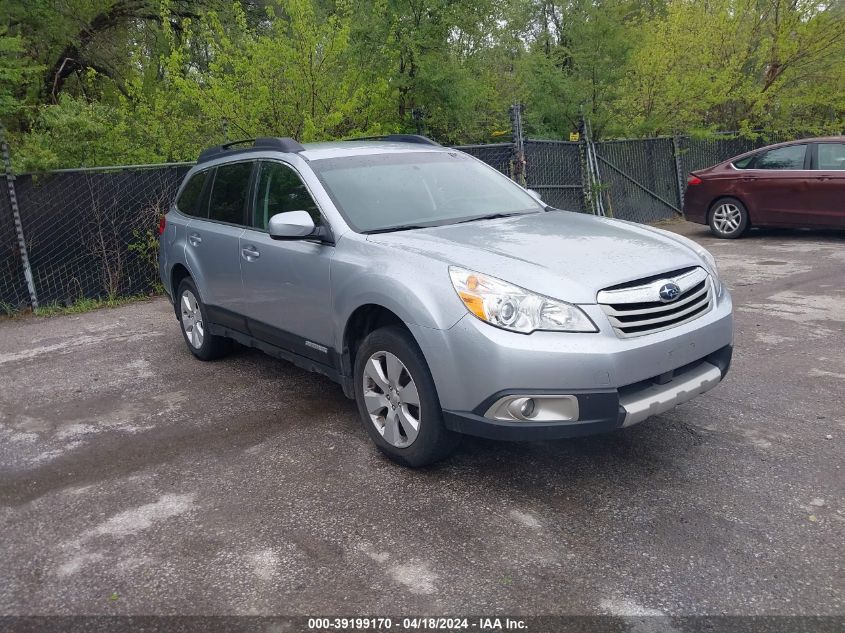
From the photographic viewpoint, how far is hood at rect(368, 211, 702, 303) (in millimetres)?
3572

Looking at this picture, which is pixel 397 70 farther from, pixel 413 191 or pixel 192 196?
pixel 413 191

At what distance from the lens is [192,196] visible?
6.38m

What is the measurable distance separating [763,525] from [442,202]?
264 cm

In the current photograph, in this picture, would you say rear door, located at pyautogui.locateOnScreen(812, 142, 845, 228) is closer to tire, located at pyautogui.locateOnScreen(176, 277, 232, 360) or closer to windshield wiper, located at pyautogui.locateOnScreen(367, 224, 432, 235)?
windshield wiper, located at pyautogui.locateOnScreen(367, 224, 432, 235)

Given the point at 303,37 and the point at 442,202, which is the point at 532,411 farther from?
the point at 303,37

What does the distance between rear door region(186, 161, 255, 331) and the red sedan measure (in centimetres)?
852

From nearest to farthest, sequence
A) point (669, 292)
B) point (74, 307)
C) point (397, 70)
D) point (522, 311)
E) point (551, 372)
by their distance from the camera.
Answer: point (551, 372), point (522, 311), point (669, 292), point (74, 307), point (397, 70)

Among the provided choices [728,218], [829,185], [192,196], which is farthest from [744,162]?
[192,196]

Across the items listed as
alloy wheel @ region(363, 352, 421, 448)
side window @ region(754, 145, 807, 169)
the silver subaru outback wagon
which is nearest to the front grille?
the silver subaru outback wagon

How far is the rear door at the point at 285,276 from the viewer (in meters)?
4.51

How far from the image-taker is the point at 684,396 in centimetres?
371

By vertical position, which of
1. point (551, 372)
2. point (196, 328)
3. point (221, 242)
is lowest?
point (196, 328)

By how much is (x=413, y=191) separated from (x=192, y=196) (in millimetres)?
2433

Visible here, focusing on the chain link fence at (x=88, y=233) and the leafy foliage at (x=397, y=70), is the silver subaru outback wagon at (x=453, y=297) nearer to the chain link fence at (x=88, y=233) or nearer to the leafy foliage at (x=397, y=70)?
the chain link fence at (x=88, y=233)
